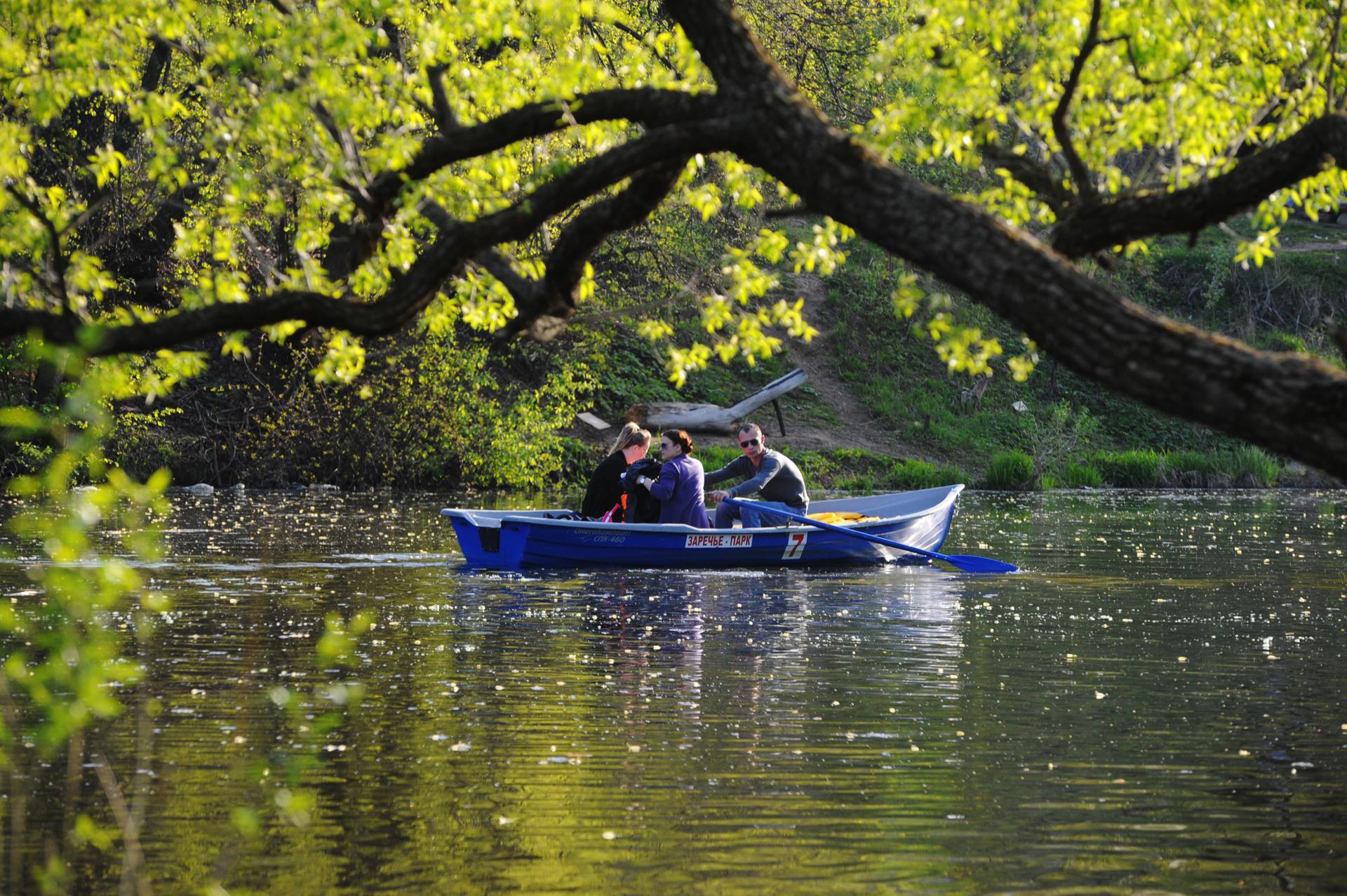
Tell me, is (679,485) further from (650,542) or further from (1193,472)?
(1193,472)

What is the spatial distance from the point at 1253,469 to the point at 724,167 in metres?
27.0

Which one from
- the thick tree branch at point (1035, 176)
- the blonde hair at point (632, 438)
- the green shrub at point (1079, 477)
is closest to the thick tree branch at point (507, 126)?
the thick tree branch at point (1035, 176)

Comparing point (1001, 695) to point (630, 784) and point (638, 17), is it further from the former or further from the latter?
Result: point (638, 17)

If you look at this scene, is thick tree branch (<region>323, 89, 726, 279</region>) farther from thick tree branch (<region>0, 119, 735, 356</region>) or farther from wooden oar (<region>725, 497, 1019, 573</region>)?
wooden oar (<region>725, 497, 1019, 573</region>)

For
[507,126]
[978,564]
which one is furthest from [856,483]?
[507,126]

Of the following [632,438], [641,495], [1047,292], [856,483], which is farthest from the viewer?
[856,483]

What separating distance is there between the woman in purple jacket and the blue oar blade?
8.43 feet

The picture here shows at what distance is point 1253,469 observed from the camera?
107 feet

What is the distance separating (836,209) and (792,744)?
10.7 ft

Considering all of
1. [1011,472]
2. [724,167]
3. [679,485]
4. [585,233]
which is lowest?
[679,485]

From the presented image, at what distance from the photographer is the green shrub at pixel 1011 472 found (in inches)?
1232

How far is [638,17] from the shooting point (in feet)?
72.7

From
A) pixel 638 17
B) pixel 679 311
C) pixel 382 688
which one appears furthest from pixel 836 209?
pixel 679 311

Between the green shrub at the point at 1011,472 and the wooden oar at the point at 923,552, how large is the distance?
1425 cm
